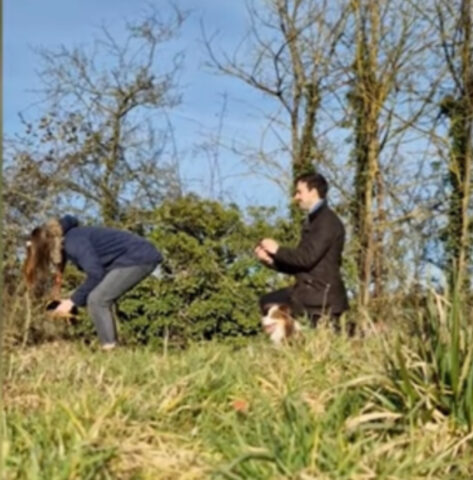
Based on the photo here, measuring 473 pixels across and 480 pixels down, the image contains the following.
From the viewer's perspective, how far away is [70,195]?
58.2ft

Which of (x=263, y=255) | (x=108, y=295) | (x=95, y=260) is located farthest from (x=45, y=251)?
(x=263, y=255)

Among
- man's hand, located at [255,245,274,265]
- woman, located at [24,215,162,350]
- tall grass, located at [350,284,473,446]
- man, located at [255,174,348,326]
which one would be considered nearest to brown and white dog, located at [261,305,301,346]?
man, located at [255,174,348,326]

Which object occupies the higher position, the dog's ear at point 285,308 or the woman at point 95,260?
the woman at point 95,260

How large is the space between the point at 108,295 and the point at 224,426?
493cm

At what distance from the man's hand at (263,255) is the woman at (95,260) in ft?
4.58

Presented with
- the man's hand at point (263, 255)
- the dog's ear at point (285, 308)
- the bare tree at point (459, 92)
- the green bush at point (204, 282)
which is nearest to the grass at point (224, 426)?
the dog's ear at point (285, 308)

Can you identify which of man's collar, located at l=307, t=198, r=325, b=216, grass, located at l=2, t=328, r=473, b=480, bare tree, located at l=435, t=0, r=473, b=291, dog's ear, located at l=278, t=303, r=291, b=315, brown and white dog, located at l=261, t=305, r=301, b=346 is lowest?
grass, located at l=2, t=328, r=473, b=480

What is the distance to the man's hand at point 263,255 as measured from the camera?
7673mm

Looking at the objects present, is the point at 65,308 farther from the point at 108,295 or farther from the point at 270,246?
the point at 270,246

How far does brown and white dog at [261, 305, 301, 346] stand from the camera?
22.7 ft

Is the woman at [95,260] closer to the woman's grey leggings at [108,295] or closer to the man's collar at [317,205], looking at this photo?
the woman's grey leggings at [108,295]

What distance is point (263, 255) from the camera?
7703 mm

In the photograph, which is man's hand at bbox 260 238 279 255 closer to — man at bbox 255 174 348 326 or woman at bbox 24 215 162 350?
man at bbox 255 174 348 326

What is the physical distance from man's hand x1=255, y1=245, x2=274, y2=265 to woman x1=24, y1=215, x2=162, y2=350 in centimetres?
140
